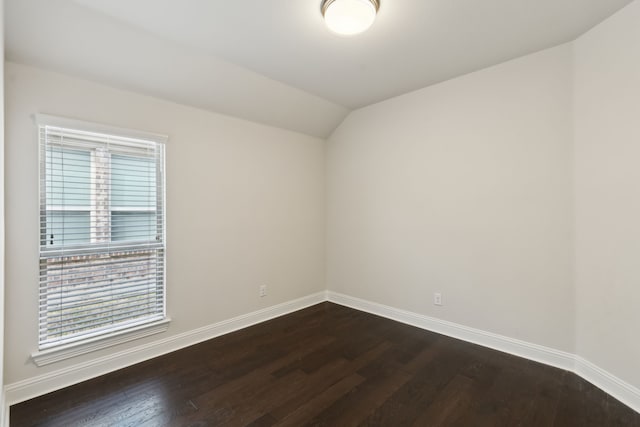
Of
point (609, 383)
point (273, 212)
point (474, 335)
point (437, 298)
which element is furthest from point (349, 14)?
point (609, 383)

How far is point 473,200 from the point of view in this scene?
2.90 m

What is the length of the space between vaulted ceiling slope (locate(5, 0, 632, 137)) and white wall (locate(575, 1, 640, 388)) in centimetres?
23

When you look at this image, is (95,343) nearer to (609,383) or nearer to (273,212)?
(273,212)

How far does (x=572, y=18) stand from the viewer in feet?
6.81

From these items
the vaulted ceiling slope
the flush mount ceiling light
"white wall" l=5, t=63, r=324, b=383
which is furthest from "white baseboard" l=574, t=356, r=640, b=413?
the flush mount ceiling light

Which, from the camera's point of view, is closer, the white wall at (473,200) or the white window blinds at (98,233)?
the white window blinds at (98,233)

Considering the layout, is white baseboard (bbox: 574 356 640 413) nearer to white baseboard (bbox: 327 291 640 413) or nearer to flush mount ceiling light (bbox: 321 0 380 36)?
white baseboard (bbox: 327 291 640 413)

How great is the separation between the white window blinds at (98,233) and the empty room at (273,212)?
2 centimetres

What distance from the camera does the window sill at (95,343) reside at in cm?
209

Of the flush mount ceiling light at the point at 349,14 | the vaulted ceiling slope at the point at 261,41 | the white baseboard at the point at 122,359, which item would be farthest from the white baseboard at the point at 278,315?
the flush mount ceiling light at the point at 349,14

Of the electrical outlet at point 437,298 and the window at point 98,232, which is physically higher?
the window at point 98,232

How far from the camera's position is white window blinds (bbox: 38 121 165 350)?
2152mm

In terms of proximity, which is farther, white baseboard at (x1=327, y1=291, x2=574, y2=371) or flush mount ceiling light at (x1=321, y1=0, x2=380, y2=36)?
white baseboard at (x1=327, y1=291, x2=574, y2=371)

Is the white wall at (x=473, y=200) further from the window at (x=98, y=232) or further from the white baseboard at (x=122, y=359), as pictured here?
the window at (x=98, y=232)
